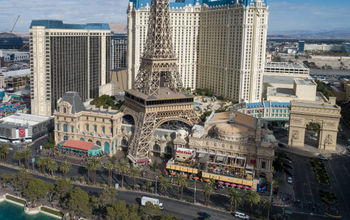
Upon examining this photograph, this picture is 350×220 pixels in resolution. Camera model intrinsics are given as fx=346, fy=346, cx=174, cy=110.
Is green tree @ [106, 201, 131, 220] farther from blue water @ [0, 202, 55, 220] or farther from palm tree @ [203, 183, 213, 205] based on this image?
palm tree @ [203, 183, 213, 205]

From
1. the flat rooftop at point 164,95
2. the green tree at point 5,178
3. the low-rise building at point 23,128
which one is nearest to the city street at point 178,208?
the green tree at point 5,178

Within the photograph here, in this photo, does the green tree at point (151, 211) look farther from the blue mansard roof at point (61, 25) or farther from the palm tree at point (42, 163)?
the blue mansard roof at point (61, 25)

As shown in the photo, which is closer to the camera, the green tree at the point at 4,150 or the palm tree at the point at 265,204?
the palm tree at the point at 265,204

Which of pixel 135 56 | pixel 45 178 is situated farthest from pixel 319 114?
pixel 135 56

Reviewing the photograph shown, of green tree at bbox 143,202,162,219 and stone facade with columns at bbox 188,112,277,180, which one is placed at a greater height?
stone facade with columns at bbox 188,112,277,180

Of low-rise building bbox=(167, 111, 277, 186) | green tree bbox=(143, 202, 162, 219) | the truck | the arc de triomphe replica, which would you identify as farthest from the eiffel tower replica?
green tree bbox=(143, 202, 162, 219)

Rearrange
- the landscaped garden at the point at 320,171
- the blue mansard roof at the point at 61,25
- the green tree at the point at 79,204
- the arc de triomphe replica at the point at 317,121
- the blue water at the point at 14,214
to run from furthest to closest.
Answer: the blue mansard roof at the point at 61,25, the arc de triomphe replica at the point at 317,121, the landscaped garden at the point at 320,171, the blue water at the point at 14,214, the green tree at the point at 79,204
